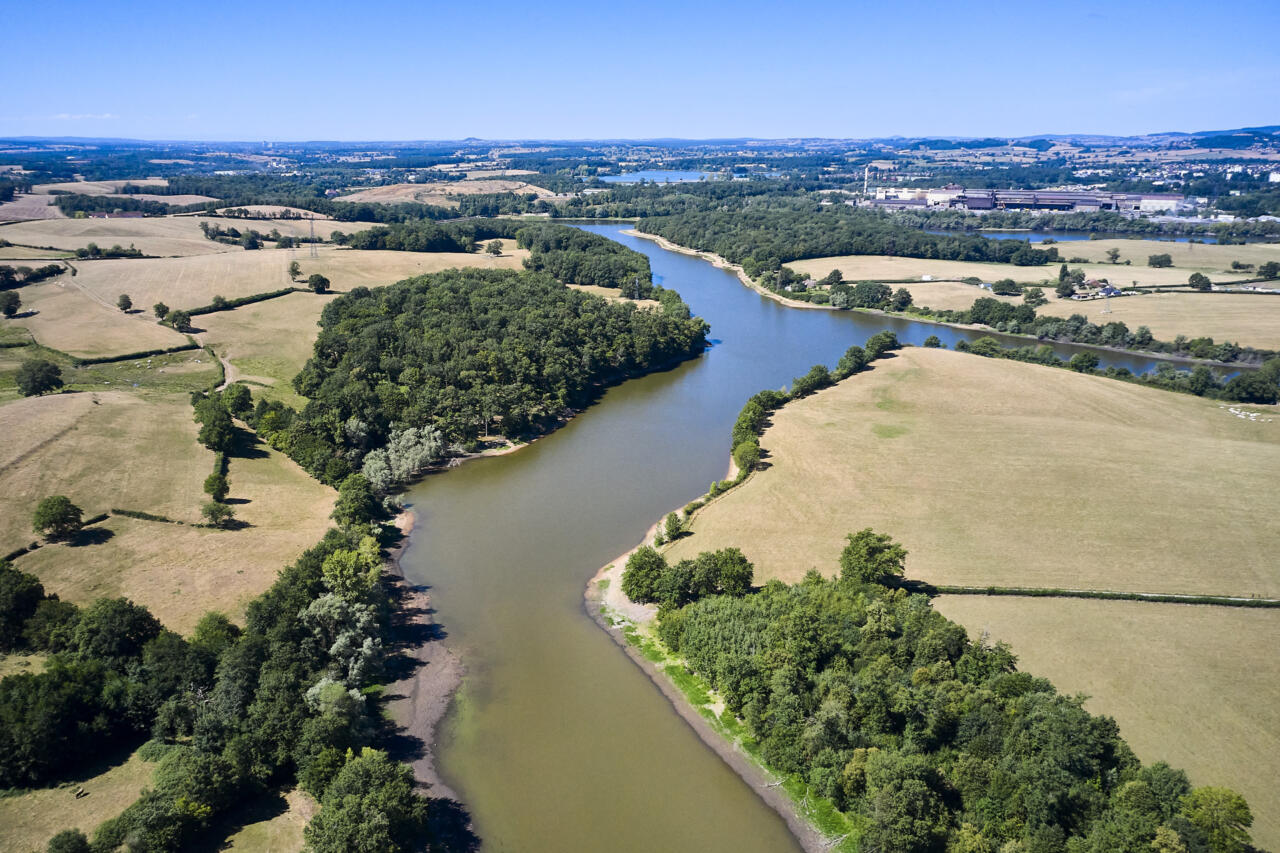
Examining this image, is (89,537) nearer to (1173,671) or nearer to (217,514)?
(217,514)

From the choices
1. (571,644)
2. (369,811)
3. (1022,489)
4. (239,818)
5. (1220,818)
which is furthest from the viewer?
(1022,489)

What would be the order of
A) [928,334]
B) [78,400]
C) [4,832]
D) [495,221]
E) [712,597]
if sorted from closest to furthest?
1. [4,832]
2. [712,597]
3. [78,400]
4. [928,334]
5. [495,221]

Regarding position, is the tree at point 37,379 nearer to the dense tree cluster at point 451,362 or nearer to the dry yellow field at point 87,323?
the dry yellow field at point 87,323

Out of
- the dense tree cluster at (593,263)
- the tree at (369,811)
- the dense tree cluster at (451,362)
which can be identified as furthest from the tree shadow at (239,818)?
the dense tree cluster at (593,263)

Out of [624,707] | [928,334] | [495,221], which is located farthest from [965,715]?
[495,221]

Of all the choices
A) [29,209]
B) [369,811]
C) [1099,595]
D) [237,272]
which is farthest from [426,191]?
[369,811]

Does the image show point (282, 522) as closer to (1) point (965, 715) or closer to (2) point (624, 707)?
(2) point (624, 707)
